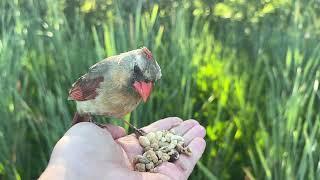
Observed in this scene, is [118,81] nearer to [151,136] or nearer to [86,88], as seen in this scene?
[86,88]

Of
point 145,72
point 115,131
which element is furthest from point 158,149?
point 145,72

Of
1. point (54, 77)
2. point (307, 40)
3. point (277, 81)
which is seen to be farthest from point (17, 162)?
point (307, 40)

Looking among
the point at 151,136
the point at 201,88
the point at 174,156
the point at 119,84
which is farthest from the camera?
the point at 201,88

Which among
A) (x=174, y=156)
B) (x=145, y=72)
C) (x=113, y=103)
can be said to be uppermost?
(x=145, y=72)

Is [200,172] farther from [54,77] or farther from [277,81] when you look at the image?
[54,77]

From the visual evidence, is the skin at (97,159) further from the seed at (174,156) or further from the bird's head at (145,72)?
the bird's head at (145,72)
